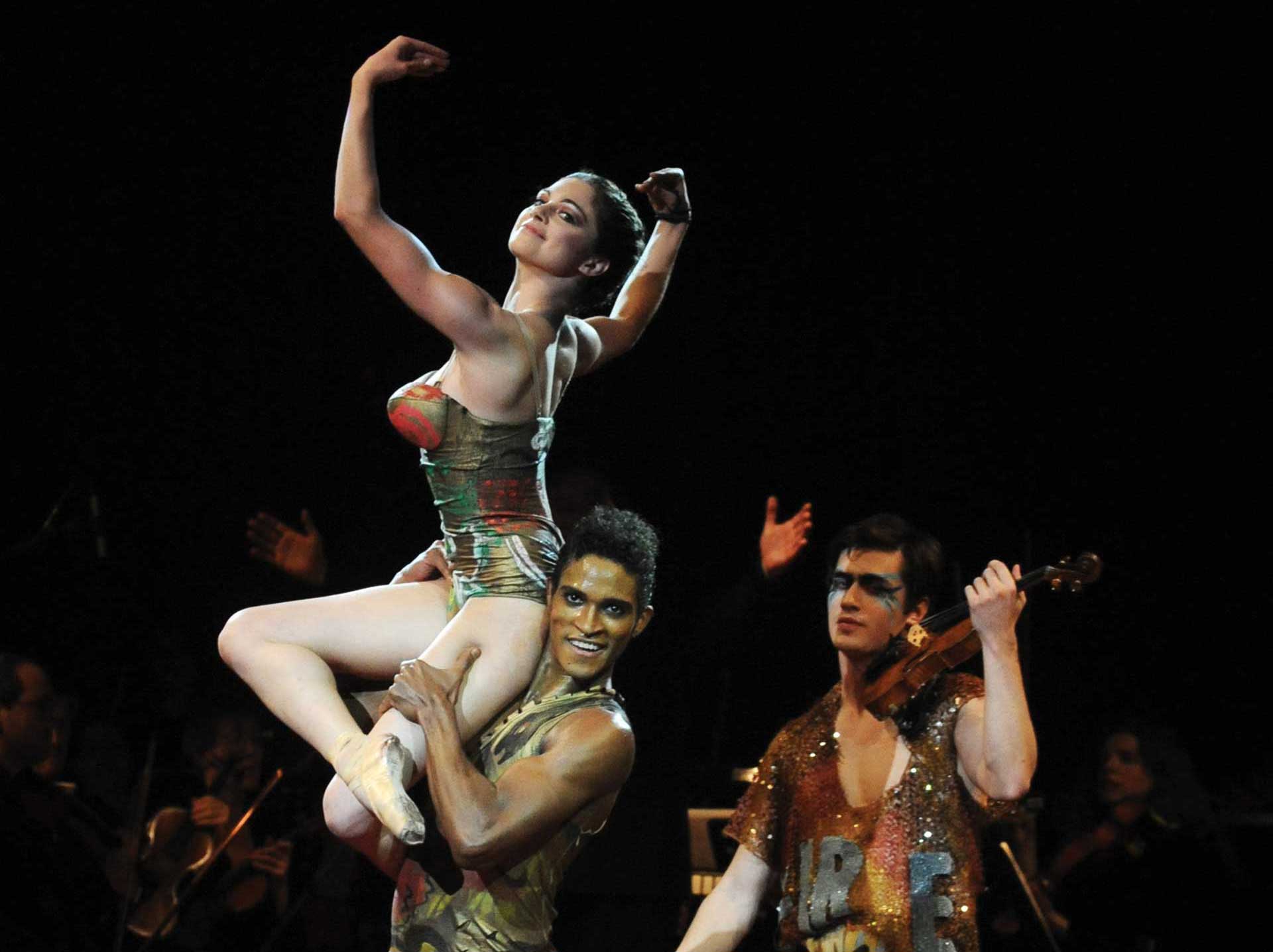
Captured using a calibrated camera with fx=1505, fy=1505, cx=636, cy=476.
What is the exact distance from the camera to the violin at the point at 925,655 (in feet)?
10.6

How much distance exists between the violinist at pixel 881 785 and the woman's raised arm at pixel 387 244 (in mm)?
1095

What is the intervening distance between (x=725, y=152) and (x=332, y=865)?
3197 mm

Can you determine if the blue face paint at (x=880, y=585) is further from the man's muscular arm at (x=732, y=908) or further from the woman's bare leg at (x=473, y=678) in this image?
the woman's bare leg at (x=473, y=678)

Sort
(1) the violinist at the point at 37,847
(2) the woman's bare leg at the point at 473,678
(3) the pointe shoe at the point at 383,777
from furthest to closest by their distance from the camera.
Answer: (1) the violinist at the point at 37,847 < (2) the woman's bare leg at the point at 473,678 < (3) the pointe shoe at the point at 383,777

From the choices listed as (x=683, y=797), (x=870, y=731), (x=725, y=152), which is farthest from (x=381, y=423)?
(x=870, y=731)

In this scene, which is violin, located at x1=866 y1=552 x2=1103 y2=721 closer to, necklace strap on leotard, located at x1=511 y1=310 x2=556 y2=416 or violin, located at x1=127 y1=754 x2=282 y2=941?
necklace strap on leotard, located at x1=511 y1=310 x2=556 y2=416

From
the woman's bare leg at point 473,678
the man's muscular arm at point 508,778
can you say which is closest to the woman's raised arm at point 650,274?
the woman's bare leg at point 473,678

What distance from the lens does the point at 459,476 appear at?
3.18 metres

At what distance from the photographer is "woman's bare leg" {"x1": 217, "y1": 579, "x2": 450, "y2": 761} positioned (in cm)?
303

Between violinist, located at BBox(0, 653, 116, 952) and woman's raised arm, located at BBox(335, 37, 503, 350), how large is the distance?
250 centimetres

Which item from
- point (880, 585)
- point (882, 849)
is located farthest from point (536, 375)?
point (882, 849)

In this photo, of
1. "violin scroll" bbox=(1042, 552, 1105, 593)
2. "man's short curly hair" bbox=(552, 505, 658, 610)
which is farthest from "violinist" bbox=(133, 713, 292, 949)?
"violin scroll" bbox=(1042, 552, 1105, 593)

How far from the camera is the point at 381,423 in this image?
21.3ft

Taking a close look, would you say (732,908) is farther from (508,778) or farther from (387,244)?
(387,244)
